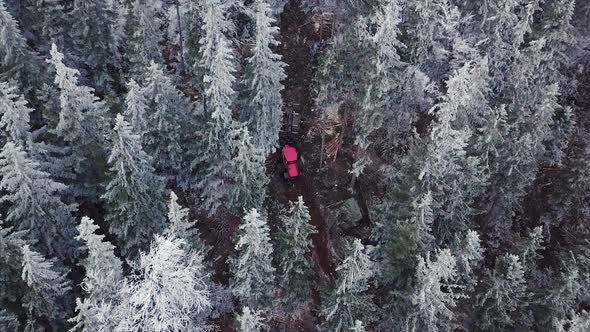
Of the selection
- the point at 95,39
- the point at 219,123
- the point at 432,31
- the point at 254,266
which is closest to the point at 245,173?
the point at 219,123

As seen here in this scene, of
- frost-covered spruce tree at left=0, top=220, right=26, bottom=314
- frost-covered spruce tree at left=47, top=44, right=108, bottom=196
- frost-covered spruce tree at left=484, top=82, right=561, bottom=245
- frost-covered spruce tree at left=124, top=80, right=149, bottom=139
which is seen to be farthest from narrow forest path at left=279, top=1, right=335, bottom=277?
frost-covered spruce tree at left=0, top=220, right=26, bottom=314

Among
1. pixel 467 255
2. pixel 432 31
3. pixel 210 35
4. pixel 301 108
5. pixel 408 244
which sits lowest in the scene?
pixel 467 255

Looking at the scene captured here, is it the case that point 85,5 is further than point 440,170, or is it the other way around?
point 85,5

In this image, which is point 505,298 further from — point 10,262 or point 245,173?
point 10,262

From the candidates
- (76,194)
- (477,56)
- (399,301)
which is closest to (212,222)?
(76,194)

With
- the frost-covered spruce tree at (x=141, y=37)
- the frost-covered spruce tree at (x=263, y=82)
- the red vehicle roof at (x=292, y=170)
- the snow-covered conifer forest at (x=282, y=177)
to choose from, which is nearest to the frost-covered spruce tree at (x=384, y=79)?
the snow-covered conifer forest at (x=282, y=177)

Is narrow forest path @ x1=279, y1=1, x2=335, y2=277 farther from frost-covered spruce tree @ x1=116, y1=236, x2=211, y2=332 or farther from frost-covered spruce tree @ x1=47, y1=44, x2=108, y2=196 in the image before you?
frost-covered spruce tree @ x1=116, y1=236, x2=211, y2=332

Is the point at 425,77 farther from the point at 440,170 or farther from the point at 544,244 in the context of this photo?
the point at 544,244
